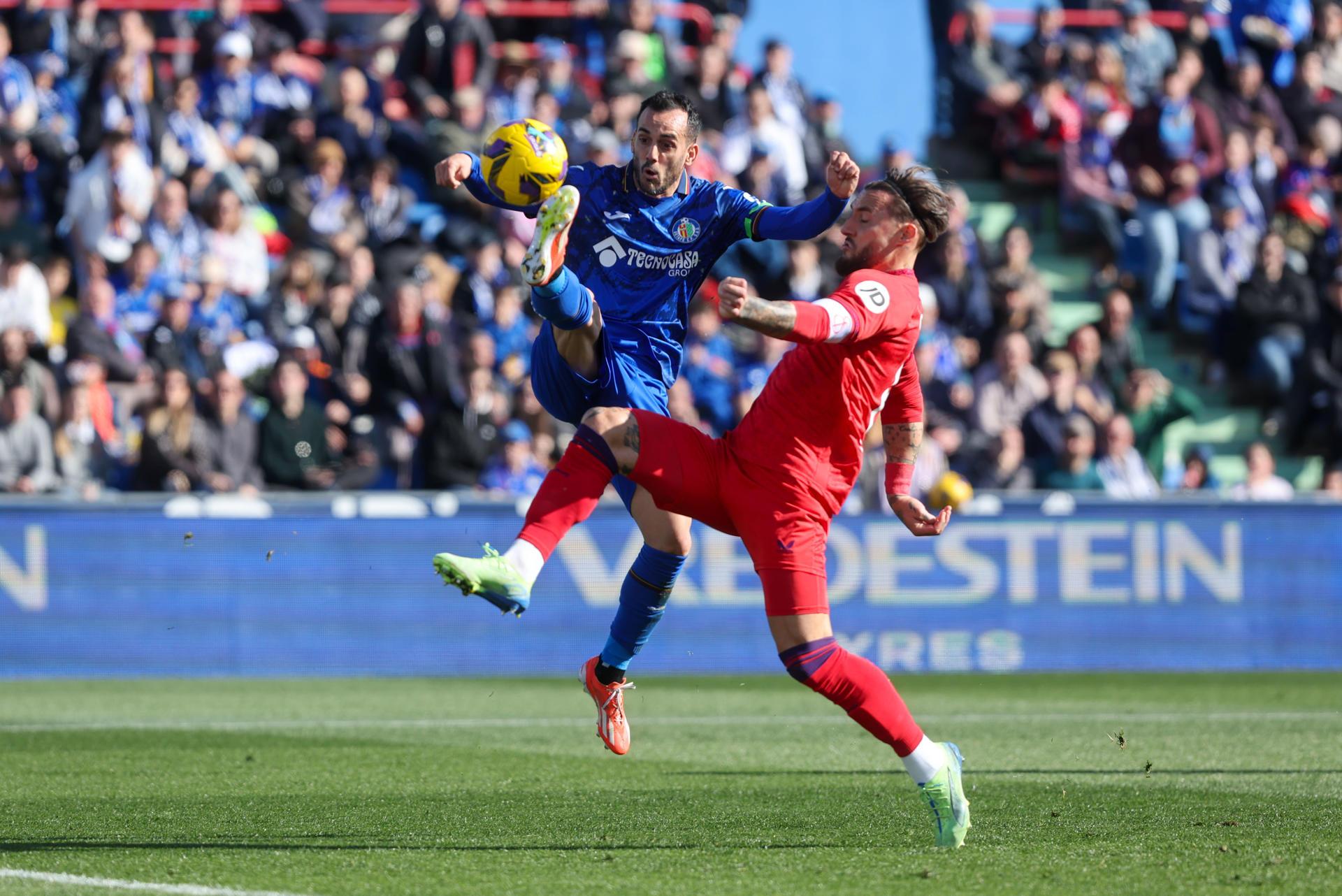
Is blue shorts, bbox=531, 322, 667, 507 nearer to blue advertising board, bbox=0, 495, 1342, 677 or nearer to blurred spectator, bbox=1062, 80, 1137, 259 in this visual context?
blue advertising board, bbox=0, 495, 1342, 677

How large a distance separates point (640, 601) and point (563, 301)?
141cm

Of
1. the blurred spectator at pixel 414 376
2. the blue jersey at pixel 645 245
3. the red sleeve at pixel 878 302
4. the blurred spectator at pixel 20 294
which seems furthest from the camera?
the blurred spectator at pixel 20 294

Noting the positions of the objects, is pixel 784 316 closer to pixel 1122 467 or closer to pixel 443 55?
pixel 1122 467

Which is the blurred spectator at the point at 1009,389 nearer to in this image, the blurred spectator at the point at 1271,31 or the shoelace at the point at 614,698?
the blurred spectator at the point at 1271,31

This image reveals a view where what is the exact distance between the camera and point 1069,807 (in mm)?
7113

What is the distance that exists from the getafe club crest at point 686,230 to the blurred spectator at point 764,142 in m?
9.80

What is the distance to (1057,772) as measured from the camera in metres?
8.34

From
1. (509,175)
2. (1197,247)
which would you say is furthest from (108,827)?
(1197,247)

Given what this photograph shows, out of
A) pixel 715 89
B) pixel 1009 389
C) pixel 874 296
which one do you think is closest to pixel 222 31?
pixel 715 89

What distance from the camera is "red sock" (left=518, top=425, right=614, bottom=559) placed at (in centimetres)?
627

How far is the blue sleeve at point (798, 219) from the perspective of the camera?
7039 millimetres

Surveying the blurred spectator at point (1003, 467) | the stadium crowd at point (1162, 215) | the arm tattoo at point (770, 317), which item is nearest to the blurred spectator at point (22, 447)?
the blurred spectator at point (1003, 467)

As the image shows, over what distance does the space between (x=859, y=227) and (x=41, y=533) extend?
8.45m

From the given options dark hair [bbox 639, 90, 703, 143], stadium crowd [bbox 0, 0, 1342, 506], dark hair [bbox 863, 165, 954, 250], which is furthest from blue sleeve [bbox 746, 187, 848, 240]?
stadium crowd [bbox 0, 0, 1342, 506]
